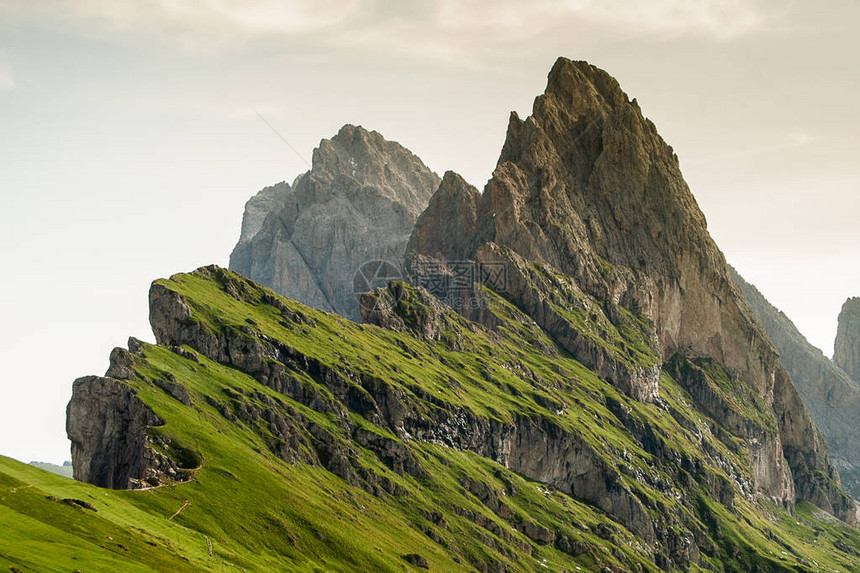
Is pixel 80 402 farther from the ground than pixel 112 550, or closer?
farther from the ground

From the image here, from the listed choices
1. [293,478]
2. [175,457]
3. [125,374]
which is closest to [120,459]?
[175,457]

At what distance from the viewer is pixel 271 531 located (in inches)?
6344

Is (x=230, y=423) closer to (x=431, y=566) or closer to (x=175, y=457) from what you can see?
(x=175, y=457)

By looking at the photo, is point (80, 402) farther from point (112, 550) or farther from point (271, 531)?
point (112, 550)

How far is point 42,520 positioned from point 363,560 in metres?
75.5

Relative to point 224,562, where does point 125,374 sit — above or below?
above

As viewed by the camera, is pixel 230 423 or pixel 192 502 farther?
pixel 230 423

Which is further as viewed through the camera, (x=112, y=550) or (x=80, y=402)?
(x=80, y=402)

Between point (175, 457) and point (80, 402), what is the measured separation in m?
26.8

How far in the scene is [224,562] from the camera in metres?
131

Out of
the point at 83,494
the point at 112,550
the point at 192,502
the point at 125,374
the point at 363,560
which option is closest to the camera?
the point at 112,550

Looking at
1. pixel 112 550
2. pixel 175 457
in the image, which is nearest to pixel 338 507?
pixel 175 457

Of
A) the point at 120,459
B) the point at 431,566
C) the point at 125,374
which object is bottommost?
the point at 431,566

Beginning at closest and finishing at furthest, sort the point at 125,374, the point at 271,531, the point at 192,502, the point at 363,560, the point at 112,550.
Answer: the point at 112,550, the point at 192,502, the point at 271,531, the point at 363,560, the point at 125,374
